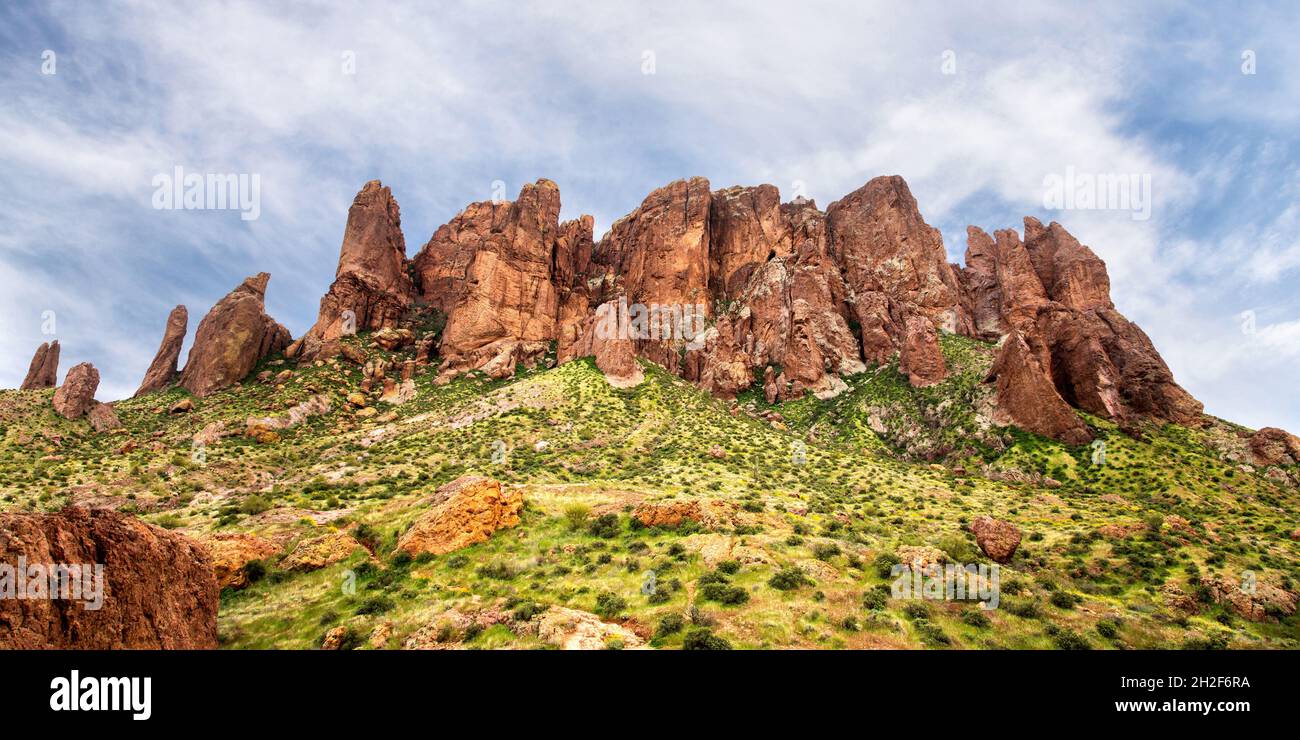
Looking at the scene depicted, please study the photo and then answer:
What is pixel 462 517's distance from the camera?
2791cm

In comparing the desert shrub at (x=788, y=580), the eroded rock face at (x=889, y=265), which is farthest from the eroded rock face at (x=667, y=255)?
the desert shrub at (x=788, y=580)

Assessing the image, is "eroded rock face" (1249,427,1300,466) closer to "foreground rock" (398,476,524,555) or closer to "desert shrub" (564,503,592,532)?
"desert shrub" (564,503,592,532)

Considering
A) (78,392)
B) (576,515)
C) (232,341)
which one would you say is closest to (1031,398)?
(576,515)

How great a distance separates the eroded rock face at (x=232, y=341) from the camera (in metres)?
64.3

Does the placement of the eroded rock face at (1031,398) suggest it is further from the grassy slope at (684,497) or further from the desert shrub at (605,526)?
the desert shrub at (605,526)

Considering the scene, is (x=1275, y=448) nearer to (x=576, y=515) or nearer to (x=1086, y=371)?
(x=1086, y=371)

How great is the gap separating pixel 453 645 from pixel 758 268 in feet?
296

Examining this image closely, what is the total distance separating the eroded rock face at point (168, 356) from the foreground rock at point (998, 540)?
3929 inches

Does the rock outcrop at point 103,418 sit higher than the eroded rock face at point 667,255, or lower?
lower

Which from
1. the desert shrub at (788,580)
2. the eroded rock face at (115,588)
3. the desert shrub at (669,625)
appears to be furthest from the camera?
the desert shrub at (788,580)

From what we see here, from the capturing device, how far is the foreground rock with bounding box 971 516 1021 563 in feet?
87.6
